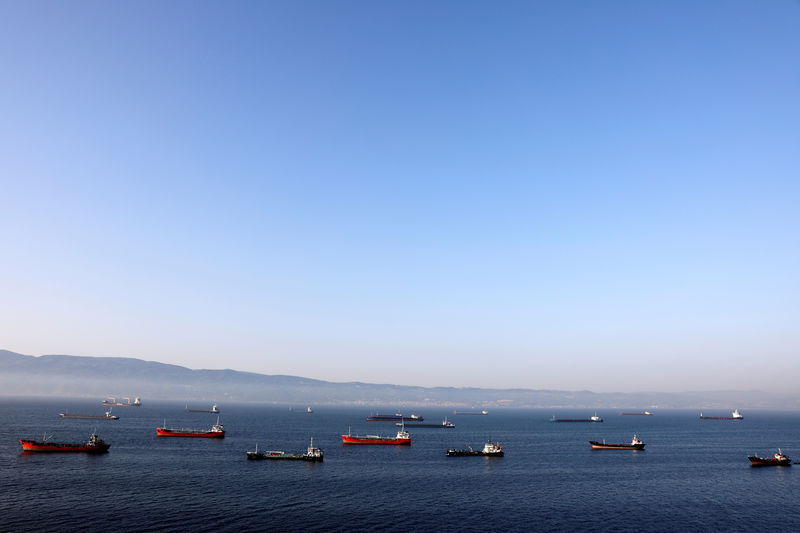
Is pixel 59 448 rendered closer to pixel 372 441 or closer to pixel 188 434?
pixel 188 434

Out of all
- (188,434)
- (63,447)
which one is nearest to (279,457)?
(63,447)

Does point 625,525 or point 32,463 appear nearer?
point 625,525

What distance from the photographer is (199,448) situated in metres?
146

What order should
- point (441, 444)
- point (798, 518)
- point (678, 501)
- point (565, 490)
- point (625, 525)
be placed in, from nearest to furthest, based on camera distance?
point (625, 525)
point (798, 518)
point (678, 501)
point (565, 490)
point (441, 444)

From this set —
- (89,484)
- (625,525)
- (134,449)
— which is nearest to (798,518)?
(625,525)

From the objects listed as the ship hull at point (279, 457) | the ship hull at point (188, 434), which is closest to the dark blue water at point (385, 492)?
the ship hull at point (279, 457)

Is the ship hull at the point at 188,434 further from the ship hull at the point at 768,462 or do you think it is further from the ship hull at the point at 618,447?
the ship hull at the point at 768,462

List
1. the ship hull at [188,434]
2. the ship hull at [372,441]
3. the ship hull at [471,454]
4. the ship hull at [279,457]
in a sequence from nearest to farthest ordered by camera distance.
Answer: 1. the ship hull at [279,457]
2. the ship hull at [471,454]
3. the ship hull at [372,441]
4. the ship hull at [188,434]

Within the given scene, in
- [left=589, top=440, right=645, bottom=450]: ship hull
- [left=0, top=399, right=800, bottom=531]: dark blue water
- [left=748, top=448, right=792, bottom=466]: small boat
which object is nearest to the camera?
[left=0, top=399, right=800, bottom=531]: dark blue water

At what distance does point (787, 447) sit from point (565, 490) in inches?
6168

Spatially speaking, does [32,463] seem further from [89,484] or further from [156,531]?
[156,531]

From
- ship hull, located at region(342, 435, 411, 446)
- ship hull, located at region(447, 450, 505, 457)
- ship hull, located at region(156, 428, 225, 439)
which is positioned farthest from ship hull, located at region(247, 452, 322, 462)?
ship hull, located at region(156, 428, 225, 439)

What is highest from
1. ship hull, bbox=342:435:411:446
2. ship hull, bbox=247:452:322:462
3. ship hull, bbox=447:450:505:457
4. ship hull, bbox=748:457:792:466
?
ship hull, bbox=247:452:322:462

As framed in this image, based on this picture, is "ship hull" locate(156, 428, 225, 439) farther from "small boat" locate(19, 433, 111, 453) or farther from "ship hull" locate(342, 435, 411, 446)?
"small boat" locate(19, 433, 111, 453)
